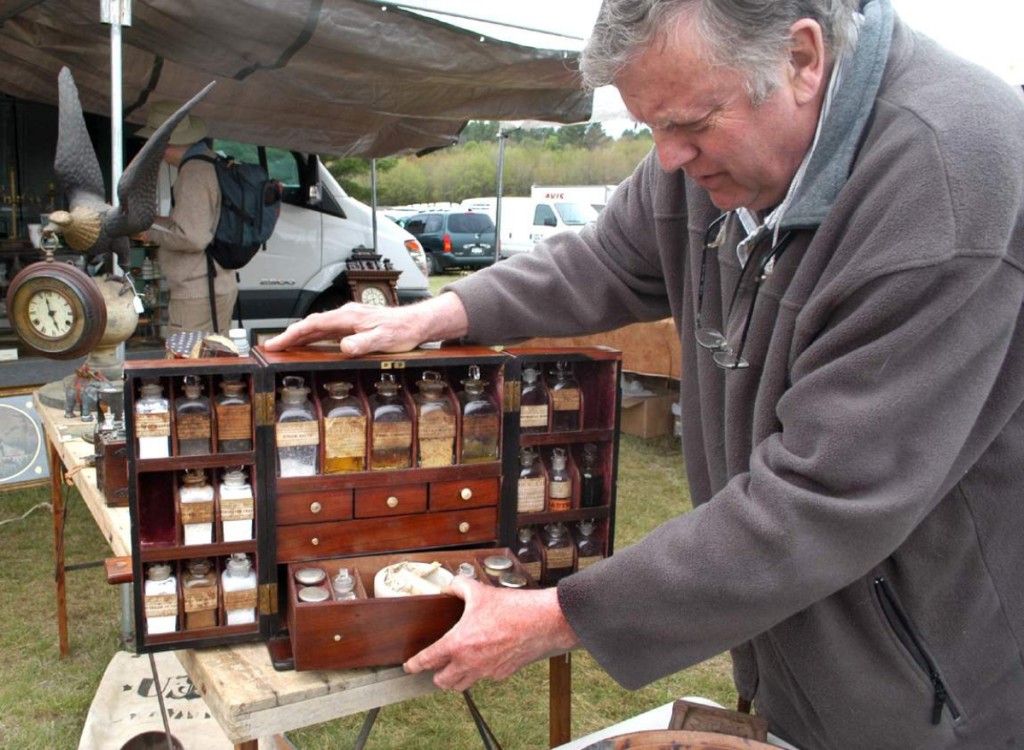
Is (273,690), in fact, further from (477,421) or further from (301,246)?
(301,246)

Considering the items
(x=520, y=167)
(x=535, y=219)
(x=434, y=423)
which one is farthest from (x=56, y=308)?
(x=520, y=167)

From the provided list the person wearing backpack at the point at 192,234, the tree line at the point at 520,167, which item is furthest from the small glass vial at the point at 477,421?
the tree line at the point at 520,167

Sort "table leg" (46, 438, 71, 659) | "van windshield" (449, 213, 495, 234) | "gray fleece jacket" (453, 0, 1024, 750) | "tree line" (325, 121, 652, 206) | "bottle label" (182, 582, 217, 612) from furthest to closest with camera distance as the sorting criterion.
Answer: "tree line" (325, 121, 652, 206)
"van windshield" (449, 213, 495, 234)
"table leg" (46, 438, 71, 659)
"bottle label" (182, 582, 217, 612)
"gray fleece jacket" (453, 0, 1024, 750)

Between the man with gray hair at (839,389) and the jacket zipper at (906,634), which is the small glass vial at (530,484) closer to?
the man with gray hair at (839,389)

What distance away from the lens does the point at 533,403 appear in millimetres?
1523

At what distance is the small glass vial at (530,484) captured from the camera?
5.07 ft

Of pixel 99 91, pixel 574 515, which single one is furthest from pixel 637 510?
pixel 99 91

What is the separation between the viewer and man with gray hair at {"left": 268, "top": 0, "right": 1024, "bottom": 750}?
0.86 meters

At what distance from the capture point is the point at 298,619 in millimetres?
1215

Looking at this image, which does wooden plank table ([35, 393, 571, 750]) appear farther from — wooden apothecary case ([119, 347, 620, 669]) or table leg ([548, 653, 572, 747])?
table leg ([548, 653, 572, 747])

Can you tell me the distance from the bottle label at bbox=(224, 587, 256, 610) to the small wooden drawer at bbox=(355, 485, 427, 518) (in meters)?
0.19

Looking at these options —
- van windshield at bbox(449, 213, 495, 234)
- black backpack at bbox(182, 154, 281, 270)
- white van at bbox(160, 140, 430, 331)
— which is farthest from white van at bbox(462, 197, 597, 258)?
black backpack at bbox(182, 154, 281, 270)

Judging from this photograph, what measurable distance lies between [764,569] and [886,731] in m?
0.31

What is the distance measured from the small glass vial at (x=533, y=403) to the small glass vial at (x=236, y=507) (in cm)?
46
